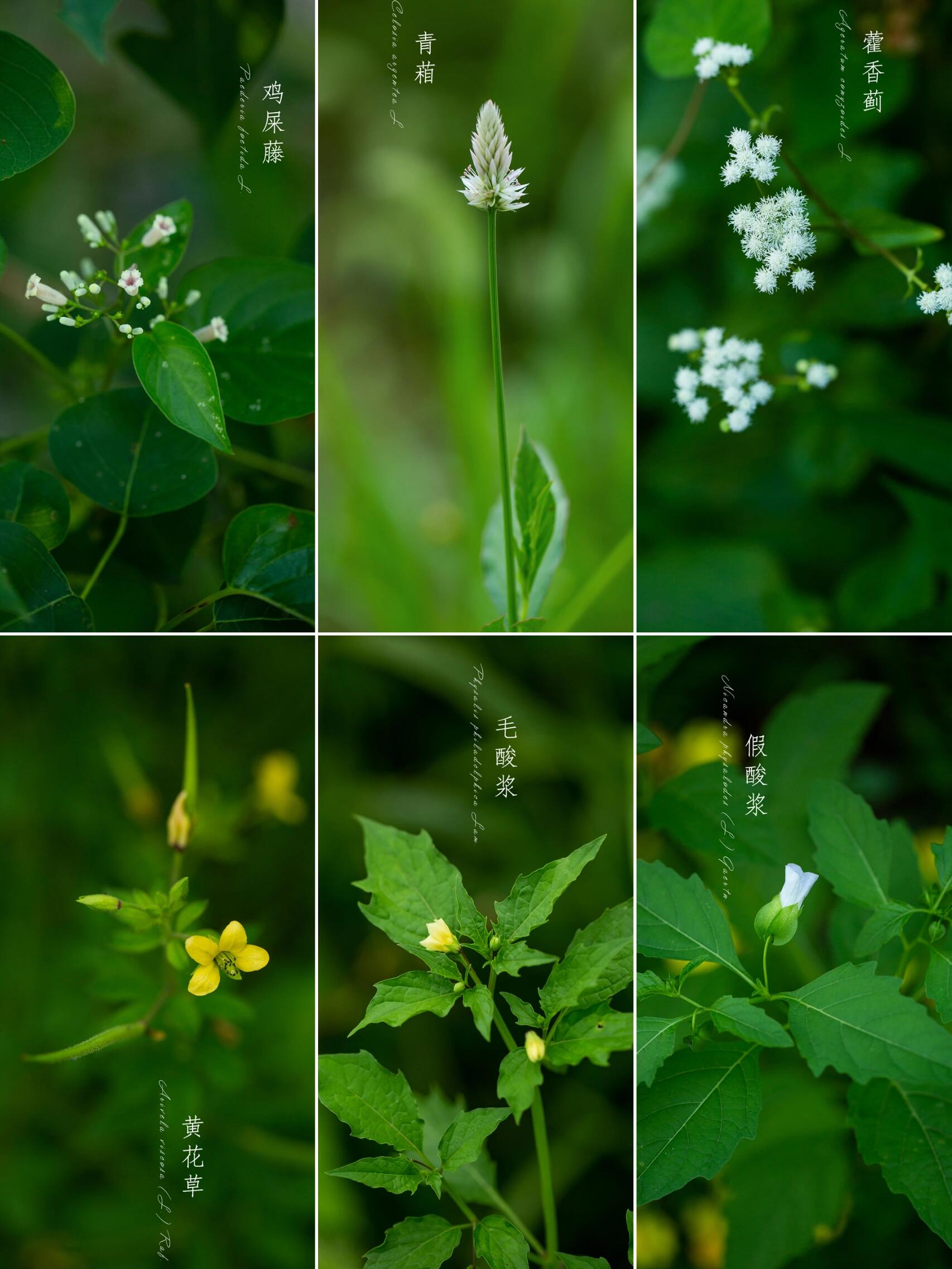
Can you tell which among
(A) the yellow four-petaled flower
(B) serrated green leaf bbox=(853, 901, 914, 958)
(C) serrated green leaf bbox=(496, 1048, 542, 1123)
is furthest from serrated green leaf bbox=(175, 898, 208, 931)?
(B) serrated green leaf bbox=(853, 901, 914, 958)

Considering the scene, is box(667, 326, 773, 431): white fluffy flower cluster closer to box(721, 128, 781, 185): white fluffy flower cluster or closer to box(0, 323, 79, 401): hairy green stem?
box(721, 128, 781, 185): white fluffy flower cluster

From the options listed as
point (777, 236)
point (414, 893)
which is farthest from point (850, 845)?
point (777, 236)

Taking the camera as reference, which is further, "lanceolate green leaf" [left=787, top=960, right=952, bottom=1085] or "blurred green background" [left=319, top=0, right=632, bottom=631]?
"blurred green background" [left=319, top=0, right=632, bottom=631]

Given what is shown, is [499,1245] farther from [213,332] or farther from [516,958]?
[213,332]

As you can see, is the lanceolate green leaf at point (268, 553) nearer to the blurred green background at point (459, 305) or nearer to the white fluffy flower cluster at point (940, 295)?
the blurred green background at point (459, 305)

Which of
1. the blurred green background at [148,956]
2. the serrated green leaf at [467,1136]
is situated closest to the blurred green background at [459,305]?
the blurred green background at [148,956]
